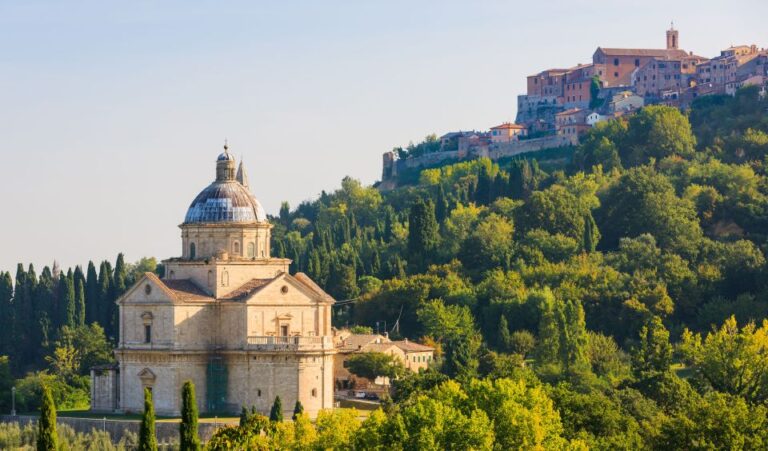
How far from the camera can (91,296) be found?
363ft

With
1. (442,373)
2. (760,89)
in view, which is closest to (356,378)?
(442,373)

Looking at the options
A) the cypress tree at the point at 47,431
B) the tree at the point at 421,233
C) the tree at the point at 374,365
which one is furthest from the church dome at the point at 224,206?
the tree at the point at 421,233

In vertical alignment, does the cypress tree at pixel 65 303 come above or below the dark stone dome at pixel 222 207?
below

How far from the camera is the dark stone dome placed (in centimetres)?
8175

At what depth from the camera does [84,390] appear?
90000 mm

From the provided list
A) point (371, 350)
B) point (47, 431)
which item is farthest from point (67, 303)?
point (47, 431)

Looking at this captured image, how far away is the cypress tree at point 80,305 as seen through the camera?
356 ft

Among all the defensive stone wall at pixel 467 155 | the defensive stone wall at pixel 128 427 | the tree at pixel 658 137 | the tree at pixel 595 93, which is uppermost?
the tree at pixel 595 93

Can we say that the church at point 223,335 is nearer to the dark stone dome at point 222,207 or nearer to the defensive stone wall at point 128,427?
the dark stone dome at point 222,207

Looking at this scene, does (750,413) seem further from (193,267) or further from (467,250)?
(467,250)

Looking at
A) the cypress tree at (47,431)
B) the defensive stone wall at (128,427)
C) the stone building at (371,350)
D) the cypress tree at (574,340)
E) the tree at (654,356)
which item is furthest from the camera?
the stone building at (371,350)

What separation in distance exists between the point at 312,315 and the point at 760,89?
6890 cm

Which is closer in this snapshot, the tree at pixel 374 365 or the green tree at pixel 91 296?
the tree at pixel 374 365

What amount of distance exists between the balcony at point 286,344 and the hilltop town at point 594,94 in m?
72.0
